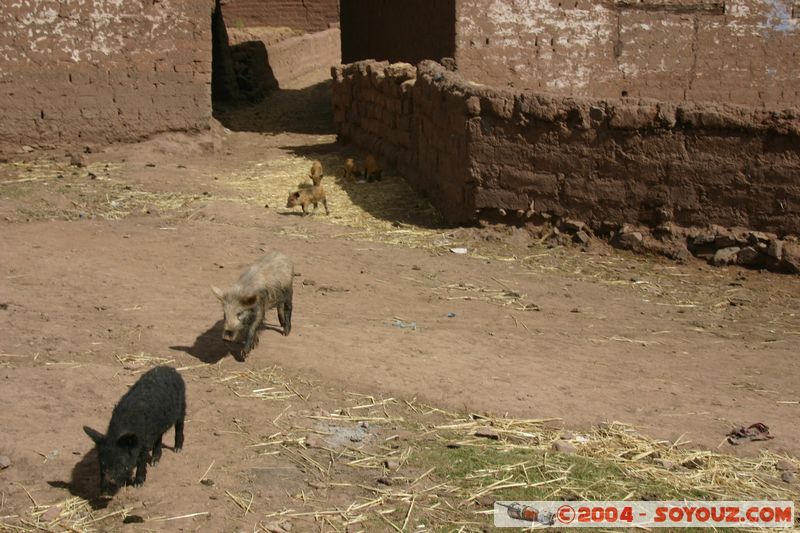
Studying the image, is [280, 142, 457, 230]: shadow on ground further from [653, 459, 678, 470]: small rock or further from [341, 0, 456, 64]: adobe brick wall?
[653, 459, 678, 470]: small rock

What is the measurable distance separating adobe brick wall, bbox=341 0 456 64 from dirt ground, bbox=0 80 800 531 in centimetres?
352

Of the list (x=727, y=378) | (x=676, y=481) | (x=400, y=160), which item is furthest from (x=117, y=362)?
(x=400, y=160)

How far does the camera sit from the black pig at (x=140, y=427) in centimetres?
495

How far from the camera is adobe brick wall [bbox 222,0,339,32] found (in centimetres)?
2914

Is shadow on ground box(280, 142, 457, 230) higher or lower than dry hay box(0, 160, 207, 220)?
lower

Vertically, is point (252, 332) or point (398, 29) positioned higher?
point (398, 29)

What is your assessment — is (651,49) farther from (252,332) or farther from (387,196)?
(252,332)

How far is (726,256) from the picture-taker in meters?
9.95

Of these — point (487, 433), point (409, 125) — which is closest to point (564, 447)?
point (487, 433)

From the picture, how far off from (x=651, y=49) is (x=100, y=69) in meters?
8.07

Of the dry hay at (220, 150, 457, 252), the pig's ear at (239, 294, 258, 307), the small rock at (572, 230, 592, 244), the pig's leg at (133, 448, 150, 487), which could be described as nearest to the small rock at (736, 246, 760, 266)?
the small rock at (572, 230, 592, 244)

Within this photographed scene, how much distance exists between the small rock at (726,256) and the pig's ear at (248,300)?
16.6ft

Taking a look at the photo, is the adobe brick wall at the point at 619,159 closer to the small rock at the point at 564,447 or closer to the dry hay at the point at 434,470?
the dry hay at the point at 434,470

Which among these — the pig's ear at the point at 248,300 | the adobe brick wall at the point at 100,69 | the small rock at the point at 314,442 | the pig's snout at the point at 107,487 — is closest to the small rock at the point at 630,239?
the pig's ear at the point at 248,300
